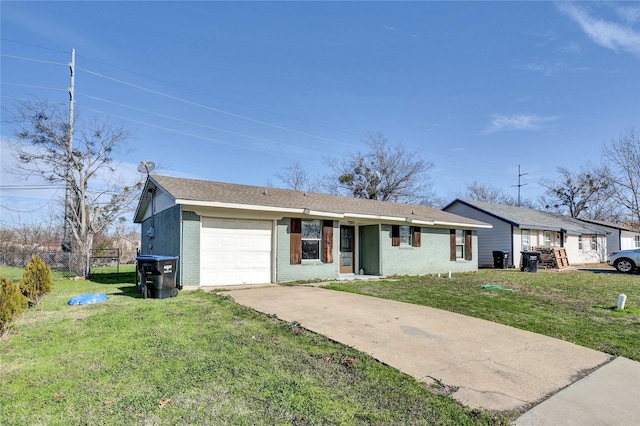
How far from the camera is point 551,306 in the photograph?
789 cm

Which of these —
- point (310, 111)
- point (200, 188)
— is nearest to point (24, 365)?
point (200, 188)

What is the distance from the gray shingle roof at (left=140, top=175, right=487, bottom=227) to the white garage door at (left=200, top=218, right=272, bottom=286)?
0.67 meters

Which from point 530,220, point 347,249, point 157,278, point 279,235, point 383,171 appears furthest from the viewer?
point 383,171

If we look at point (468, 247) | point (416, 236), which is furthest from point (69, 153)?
point (468, 247)

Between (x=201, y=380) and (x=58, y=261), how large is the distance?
16.3 meters

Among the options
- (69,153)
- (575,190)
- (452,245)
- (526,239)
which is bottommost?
(452,245)

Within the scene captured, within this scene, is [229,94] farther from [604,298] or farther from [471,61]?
[604,298]

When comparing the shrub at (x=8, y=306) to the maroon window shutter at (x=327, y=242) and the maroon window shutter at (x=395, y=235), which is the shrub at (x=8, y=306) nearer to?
the maroon window shutter at (x=327, y=242)

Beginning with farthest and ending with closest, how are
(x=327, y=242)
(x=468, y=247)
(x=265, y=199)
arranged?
(x=468, y=247)
(x=327, y=242)
(x=265, y=199)

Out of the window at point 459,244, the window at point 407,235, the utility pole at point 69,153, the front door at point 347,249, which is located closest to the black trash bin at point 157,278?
the front door at point 347,249

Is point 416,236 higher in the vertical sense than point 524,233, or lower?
lower

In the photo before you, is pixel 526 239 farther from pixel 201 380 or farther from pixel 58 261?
pixel 58 261

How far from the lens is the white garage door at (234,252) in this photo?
1005 centimetres

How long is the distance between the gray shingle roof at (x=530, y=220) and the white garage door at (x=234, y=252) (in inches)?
631
